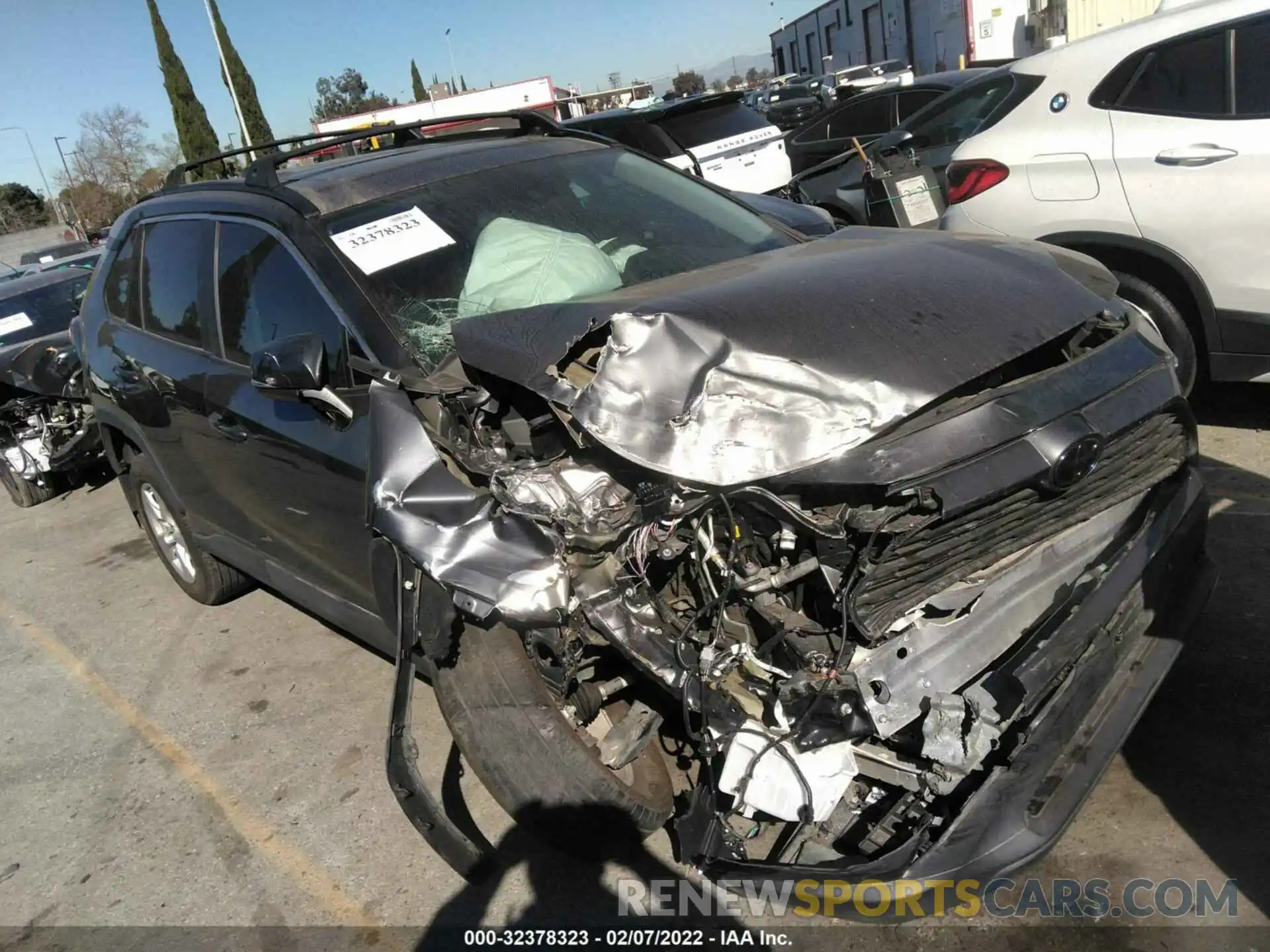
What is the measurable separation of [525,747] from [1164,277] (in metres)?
3.67

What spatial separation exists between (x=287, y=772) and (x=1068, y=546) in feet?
9.10

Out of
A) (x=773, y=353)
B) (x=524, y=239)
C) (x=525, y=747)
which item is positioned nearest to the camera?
(x=773, y=353)

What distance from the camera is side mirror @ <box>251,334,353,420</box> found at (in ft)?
8.82

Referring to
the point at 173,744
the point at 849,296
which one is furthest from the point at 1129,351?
the point at 173,744

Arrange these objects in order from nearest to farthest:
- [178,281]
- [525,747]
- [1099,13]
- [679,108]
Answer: [525,747] < [178,281] < [679,108] < [1099,13]

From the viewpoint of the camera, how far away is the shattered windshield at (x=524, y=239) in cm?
303

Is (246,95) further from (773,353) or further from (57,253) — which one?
(773,353)

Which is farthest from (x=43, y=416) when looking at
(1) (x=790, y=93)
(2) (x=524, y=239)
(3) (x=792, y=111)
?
(1) (x=790, y=93)

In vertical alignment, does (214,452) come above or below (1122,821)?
above

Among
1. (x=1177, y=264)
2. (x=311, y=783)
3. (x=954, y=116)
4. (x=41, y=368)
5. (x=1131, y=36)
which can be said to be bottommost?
(x=311, y=783)

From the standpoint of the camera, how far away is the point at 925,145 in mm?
7711

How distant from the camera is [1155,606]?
2.56 meters

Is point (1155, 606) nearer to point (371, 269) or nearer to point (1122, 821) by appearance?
point (1122, 821)

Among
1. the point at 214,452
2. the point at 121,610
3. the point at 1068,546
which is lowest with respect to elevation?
the point at 121,610
